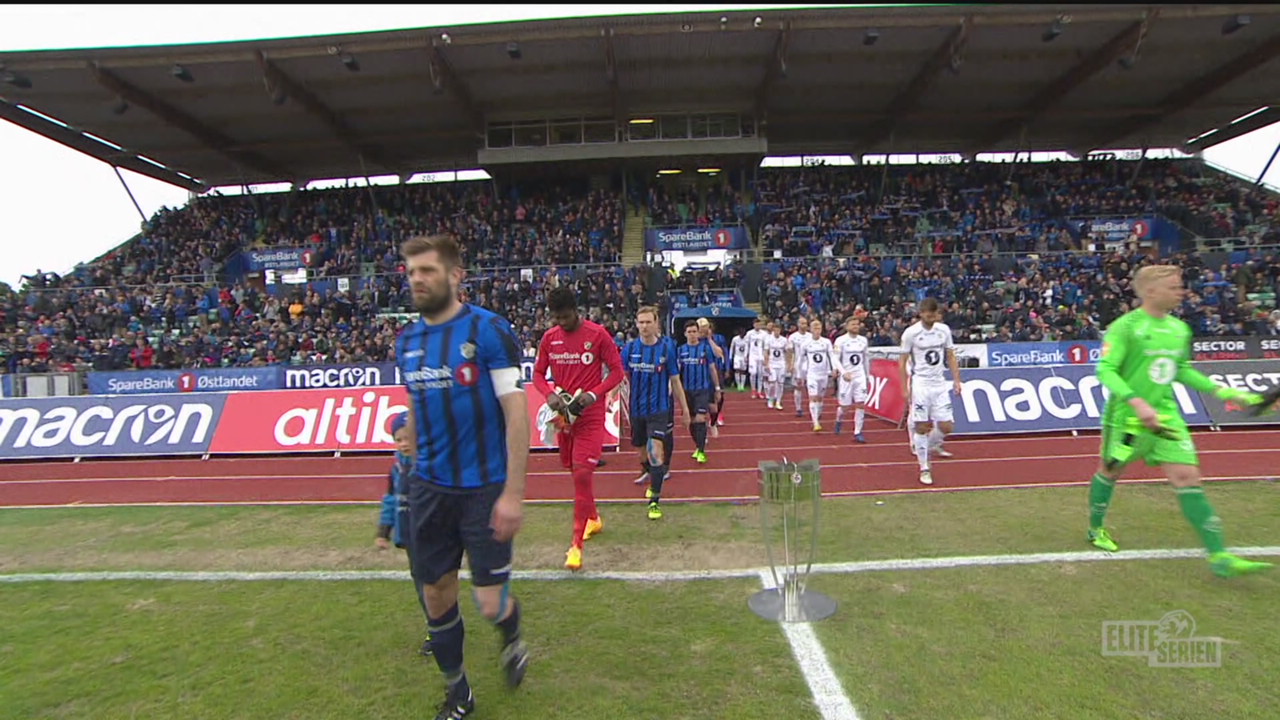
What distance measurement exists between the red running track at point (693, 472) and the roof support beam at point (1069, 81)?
1852cm

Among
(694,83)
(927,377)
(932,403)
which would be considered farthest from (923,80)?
(932,403)

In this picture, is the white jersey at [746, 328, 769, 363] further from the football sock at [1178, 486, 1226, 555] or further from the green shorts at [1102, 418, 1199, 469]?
the football sock at [1178, 486, 1226, 555]

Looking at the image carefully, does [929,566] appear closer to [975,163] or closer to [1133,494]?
[1133,494]

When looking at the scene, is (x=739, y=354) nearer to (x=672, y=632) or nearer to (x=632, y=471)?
(x=632, y=471)

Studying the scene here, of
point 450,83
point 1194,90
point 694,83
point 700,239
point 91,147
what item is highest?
point 694,83

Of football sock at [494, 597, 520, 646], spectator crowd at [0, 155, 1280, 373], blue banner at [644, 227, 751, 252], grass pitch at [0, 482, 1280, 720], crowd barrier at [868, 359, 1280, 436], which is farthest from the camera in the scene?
blue banner at [644, 227, 751, 252]

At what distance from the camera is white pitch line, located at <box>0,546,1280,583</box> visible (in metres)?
4.89

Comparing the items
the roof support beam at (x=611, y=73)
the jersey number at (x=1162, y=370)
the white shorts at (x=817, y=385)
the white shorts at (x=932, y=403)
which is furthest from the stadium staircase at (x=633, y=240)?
the jersey number at (x=1162, y=370)

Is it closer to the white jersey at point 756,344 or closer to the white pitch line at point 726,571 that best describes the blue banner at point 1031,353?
the white jersey at point 756,344

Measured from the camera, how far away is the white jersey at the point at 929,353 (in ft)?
24.8

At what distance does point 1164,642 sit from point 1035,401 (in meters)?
7.36

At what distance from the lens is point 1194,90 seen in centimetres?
2577

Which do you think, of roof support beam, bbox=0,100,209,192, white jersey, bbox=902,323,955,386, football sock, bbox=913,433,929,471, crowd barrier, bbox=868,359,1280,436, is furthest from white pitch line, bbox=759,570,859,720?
roof support beam, bbox=0,100,209,192

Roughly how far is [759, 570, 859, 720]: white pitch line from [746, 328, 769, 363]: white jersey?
38.7ft
